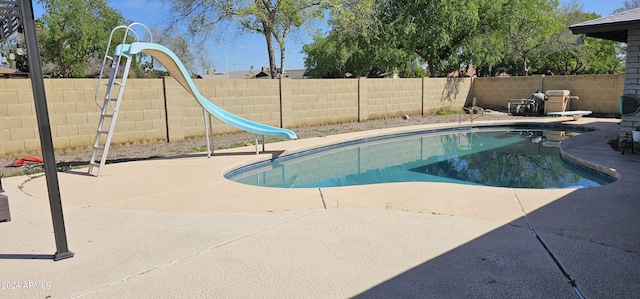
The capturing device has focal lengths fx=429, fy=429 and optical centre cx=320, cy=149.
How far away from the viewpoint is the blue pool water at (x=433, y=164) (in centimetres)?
834

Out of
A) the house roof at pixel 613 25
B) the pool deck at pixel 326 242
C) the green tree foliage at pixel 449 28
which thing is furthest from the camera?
the green tree foliage at pixel 449 28

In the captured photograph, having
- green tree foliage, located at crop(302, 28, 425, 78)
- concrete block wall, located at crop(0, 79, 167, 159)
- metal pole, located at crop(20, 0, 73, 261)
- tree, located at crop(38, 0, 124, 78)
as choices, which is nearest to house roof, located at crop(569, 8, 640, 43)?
metal pole, located at crop(20, 0, 73, 261)

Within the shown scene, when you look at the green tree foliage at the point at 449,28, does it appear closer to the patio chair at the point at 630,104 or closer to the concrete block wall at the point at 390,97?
the concrete block wall at the point at 390,97

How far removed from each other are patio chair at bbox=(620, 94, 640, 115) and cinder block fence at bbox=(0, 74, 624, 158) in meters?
8.77

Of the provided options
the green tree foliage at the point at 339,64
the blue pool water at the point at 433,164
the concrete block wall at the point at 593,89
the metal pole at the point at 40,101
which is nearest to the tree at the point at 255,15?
the blue pool water at the point at 433,164

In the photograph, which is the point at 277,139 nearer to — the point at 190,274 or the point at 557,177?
the point at 557,177

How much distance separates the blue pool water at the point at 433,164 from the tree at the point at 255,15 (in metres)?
7.51

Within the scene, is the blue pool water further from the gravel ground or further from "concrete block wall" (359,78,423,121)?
"concrete block wall" (359,78,423,121)

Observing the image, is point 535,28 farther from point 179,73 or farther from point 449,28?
point 179,73

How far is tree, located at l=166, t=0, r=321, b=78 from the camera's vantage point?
17.4 metres

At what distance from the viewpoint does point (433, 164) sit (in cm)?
1016

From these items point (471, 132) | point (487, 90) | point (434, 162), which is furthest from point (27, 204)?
point (487, 90)

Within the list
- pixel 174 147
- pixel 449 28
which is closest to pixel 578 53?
pixel 449 28

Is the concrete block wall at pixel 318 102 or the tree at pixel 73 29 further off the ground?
the tree at pixel 73 29
